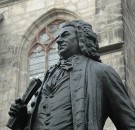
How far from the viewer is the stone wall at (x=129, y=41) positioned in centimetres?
1416

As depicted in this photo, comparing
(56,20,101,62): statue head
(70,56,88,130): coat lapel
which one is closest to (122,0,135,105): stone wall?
(56,20,101,62): statue head

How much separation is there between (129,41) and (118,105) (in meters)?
11.8

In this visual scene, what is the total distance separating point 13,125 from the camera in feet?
11.5

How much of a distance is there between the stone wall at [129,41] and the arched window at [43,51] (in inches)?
75.0

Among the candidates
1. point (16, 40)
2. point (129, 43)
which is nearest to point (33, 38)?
point (16, 40)

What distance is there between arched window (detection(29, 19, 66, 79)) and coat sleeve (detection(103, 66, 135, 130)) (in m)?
12.8

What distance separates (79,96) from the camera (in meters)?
3.37

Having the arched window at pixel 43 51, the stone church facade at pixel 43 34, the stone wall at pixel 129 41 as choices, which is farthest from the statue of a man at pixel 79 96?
the arched window at pixel 43 51

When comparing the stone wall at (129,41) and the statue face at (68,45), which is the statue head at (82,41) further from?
the stone wall at (129,41)

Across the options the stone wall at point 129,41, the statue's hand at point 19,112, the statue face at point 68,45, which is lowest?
the statue's hand at point 19,112

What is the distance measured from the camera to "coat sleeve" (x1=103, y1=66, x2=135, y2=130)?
11.2 feet

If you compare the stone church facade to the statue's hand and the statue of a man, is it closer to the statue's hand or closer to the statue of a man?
the statue of a man

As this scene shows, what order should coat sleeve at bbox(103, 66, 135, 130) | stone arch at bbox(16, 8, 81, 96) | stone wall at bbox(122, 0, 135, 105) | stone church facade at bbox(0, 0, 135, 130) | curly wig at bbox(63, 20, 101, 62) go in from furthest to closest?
stone arch at bbox(16, 8, 81, 96)
stone church facade at bbox(0, 0, 135, 130)
stone wall at bbox(122, 0, 135, 105)
curly wig at bbox(63, 20, 101, 62)
coat sleeve at bbox(103, 66, 135, 130)

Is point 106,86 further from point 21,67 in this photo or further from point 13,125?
point 21,67
